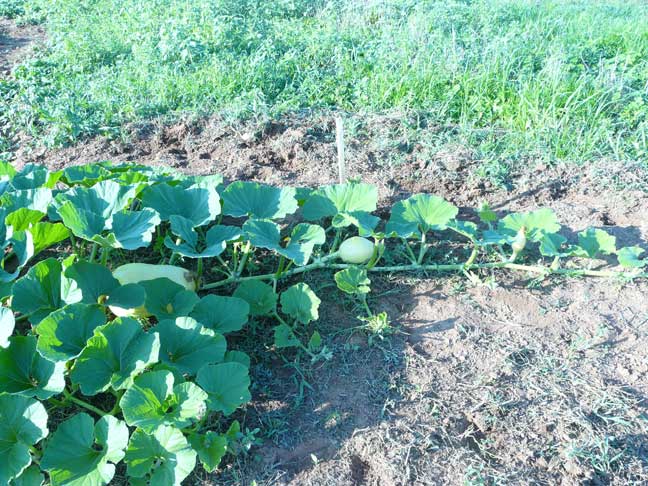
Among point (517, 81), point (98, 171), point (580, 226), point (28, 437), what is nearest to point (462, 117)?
point (517, 81)

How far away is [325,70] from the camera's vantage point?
446cm

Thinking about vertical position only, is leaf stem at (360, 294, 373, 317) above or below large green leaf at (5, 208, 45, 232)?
below

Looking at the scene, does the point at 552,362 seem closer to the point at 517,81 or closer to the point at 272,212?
the point at 272,212

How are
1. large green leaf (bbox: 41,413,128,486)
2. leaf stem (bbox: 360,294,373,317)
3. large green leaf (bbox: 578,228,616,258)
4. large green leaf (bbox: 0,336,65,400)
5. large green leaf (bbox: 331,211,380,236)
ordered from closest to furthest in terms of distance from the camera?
large green leaf (bbox: 41,413,128,486) < large green leaf (bbox: 0,336,65,400) < leaf stem (bbox: 360,294,373,317) < large green leaf (bbox: 331,211,380,236) < large green leaf (bbox: 578,228,616,258)

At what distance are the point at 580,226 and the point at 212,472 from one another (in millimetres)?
2184

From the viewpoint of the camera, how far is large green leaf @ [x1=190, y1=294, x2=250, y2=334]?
2248 millimetres

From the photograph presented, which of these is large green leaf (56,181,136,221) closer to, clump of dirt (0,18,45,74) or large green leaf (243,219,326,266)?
large green leaf (243,219,326,266)

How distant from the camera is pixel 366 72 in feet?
14.3

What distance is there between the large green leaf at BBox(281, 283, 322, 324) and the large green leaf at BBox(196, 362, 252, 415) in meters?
0.43

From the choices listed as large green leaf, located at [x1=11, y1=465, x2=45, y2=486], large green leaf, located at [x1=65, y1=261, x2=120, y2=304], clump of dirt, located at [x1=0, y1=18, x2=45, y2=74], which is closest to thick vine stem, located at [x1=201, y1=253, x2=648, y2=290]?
large green leaf, located at [x1=65, y1=261, x2=120, y2=304]

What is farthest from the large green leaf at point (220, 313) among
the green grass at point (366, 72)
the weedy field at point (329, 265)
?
the green grass at point (366, 72)

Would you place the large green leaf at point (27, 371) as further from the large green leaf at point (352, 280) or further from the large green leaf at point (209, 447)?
the large green leaf at point (352, 280)

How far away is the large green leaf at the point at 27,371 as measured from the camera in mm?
1874

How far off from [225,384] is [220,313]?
35 cm
